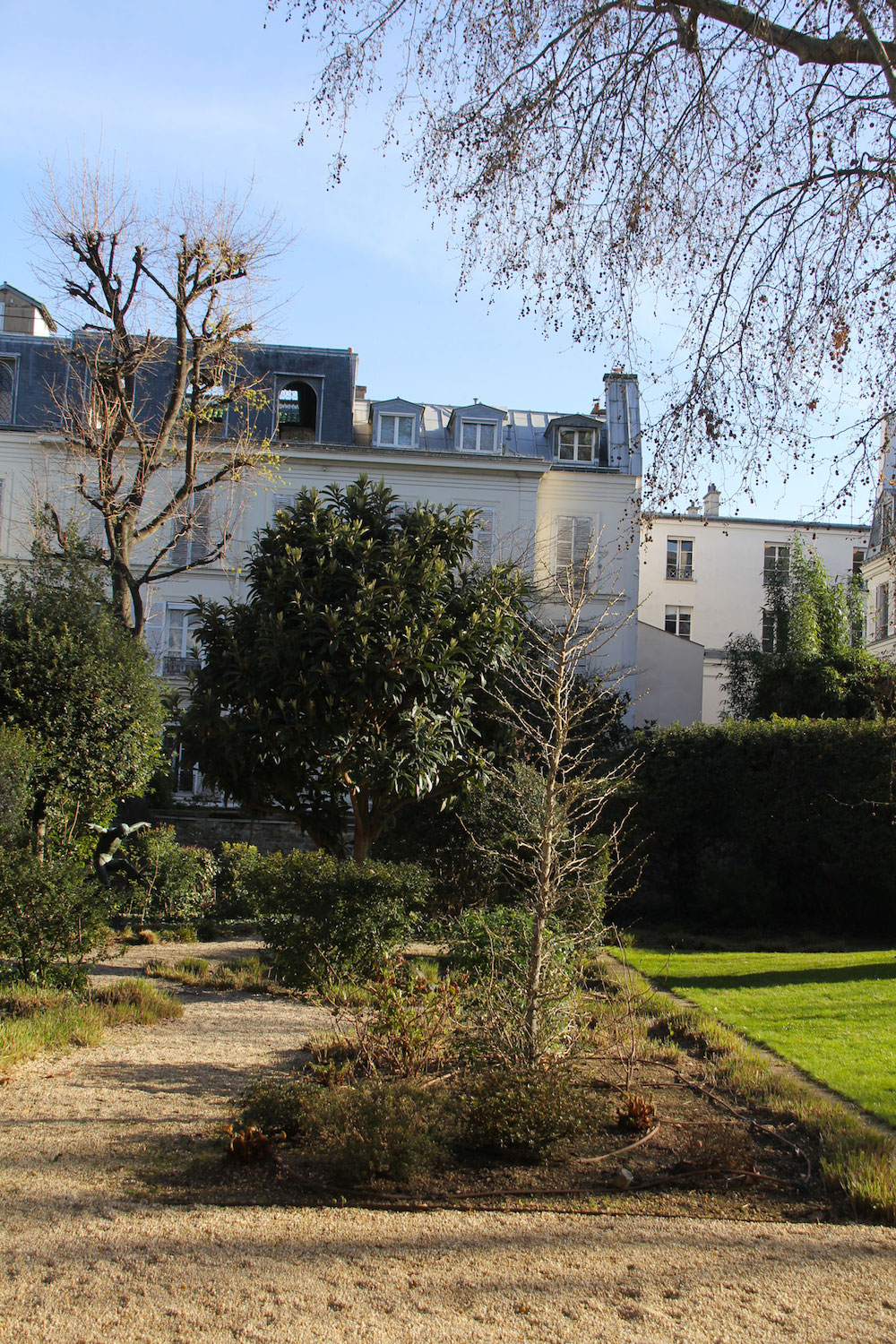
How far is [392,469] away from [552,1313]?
25269 millimetres

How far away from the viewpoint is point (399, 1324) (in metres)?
3.31

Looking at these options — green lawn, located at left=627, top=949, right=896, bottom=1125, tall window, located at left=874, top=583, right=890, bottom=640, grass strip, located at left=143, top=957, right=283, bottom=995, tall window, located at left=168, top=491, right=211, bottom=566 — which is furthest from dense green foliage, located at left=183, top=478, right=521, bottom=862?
tall window, located at left=874, top=583, right=890, bottom=640

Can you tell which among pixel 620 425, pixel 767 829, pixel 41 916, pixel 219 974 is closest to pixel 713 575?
pixel 620 425

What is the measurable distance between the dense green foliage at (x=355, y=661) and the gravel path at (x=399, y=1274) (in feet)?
18.9

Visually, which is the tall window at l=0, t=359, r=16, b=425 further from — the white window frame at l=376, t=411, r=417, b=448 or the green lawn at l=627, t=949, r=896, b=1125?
the green lawn at l=627, t=949, r=896, b=1125

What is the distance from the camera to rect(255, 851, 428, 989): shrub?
8.44m

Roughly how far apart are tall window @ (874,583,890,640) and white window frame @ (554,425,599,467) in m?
8.76

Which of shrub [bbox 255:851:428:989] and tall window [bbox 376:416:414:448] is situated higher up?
tall window [bbox 376:416:414:448]

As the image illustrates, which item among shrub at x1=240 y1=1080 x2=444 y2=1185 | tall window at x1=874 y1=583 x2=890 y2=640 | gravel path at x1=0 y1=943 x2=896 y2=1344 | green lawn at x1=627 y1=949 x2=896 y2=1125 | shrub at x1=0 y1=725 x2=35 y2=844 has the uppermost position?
tall window at x1=874 y1=583 x2=890 y2=640

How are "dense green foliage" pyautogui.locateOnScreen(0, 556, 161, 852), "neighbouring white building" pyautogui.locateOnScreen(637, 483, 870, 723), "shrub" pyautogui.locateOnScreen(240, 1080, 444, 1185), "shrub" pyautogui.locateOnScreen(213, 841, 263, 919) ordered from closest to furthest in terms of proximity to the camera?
"shrub" pyautogui.locateOnScreen(240, 1080, 444, 1185) < "dense green foliage" pyautogui.locateOnScreen(0, 556, 161, 852) < "shrub" pyautogui.locateOnScreen(213, 841, 263, 919) < "neighbouring white building" pyautogui.locateOnScreen(637, 483, 870, 723)

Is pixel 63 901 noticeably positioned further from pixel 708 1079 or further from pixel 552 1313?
pixel 552 1313

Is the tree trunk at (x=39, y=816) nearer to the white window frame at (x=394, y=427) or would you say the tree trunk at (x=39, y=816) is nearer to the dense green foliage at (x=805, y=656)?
the white window frame at (x=394, y=427)

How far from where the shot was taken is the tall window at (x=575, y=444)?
28.6 metres

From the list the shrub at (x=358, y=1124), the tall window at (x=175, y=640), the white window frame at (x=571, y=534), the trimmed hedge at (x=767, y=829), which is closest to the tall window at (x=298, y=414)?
the tall window at (x=175, y=640)
